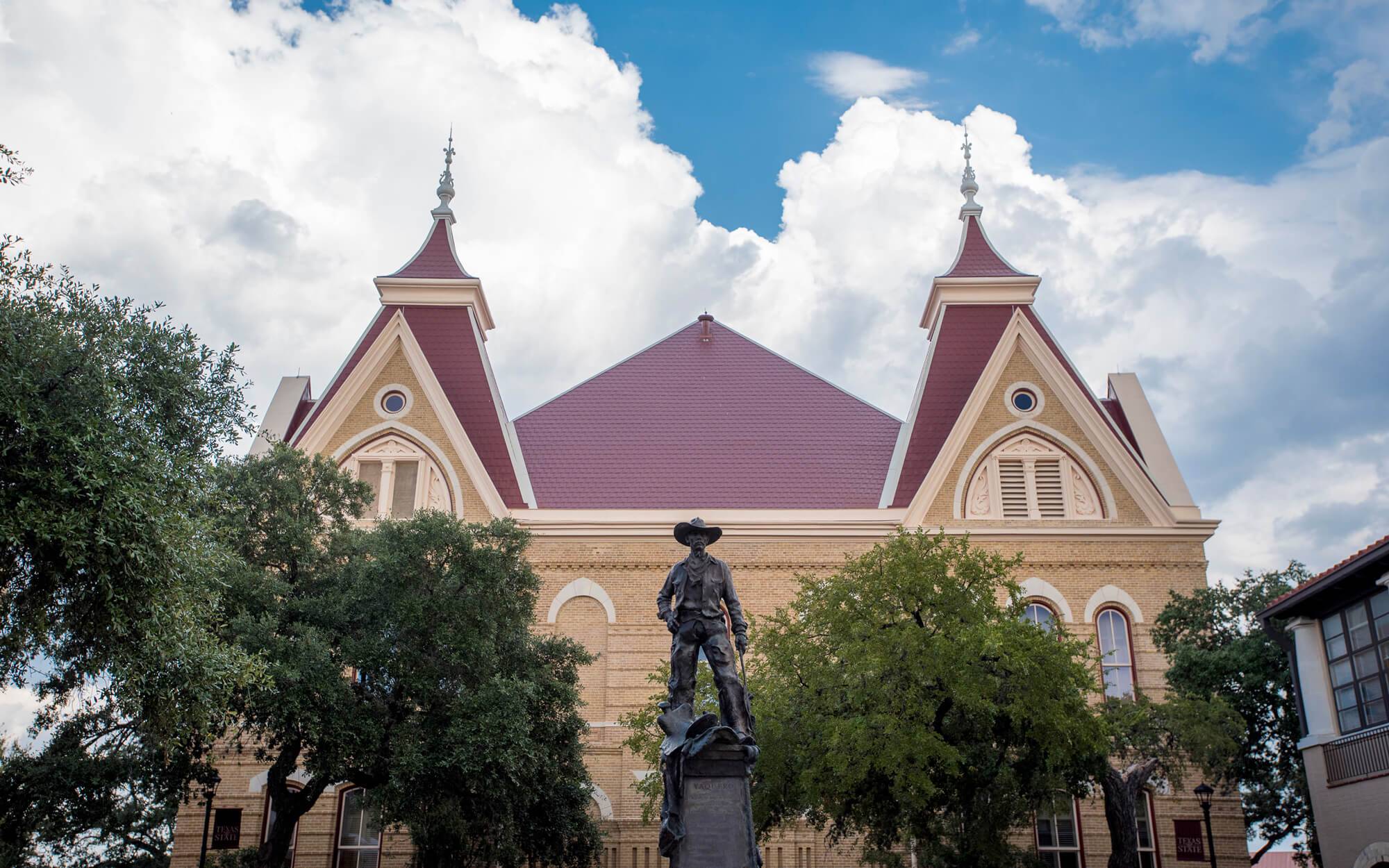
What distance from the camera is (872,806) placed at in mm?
18844

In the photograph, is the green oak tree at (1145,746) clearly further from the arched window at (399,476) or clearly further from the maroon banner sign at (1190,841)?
the arched window at (399,476)

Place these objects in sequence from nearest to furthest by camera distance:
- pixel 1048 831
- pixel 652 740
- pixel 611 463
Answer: pixel 652 740
pixel 1048 831
pixel 611 463

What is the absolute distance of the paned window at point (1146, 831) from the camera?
82.2 feet

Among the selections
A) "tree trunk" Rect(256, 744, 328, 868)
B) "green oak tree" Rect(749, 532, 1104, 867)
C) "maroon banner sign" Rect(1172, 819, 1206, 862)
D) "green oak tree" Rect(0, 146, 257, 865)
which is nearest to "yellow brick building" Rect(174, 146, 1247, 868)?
"maroon banner sign" Rect(1172, 819, 1206, 862)

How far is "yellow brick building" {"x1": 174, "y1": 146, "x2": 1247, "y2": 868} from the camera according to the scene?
25703 millimetres

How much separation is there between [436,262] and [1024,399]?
592 inches

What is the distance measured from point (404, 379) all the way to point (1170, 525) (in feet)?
58.1

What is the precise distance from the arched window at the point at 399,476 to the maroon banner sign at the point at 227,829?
22.1 ft

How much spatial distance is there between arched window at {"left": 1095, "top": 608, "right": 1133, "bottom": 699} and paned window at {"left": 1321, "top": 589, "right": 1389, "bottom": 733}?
19.8 feet

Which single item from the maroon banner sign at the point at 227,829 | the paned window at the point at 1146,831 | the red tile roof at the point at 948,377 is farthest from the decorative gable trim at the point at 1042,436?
the maroon banner sign at the point at 227,829

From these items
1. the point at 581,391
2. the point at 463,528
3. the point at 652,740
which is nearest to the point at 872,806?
the point at 652,740

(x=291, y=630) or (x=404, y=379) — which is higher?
(x=404, y=379)

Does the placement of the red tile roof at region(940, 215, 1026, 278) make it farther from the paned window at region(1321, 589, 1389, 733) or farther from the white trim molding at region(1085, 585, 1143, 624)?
the paned window at region(1321, 589, 1389, 733)

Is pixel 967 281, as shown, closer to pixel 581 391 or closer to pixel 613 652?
pixel 581 391
